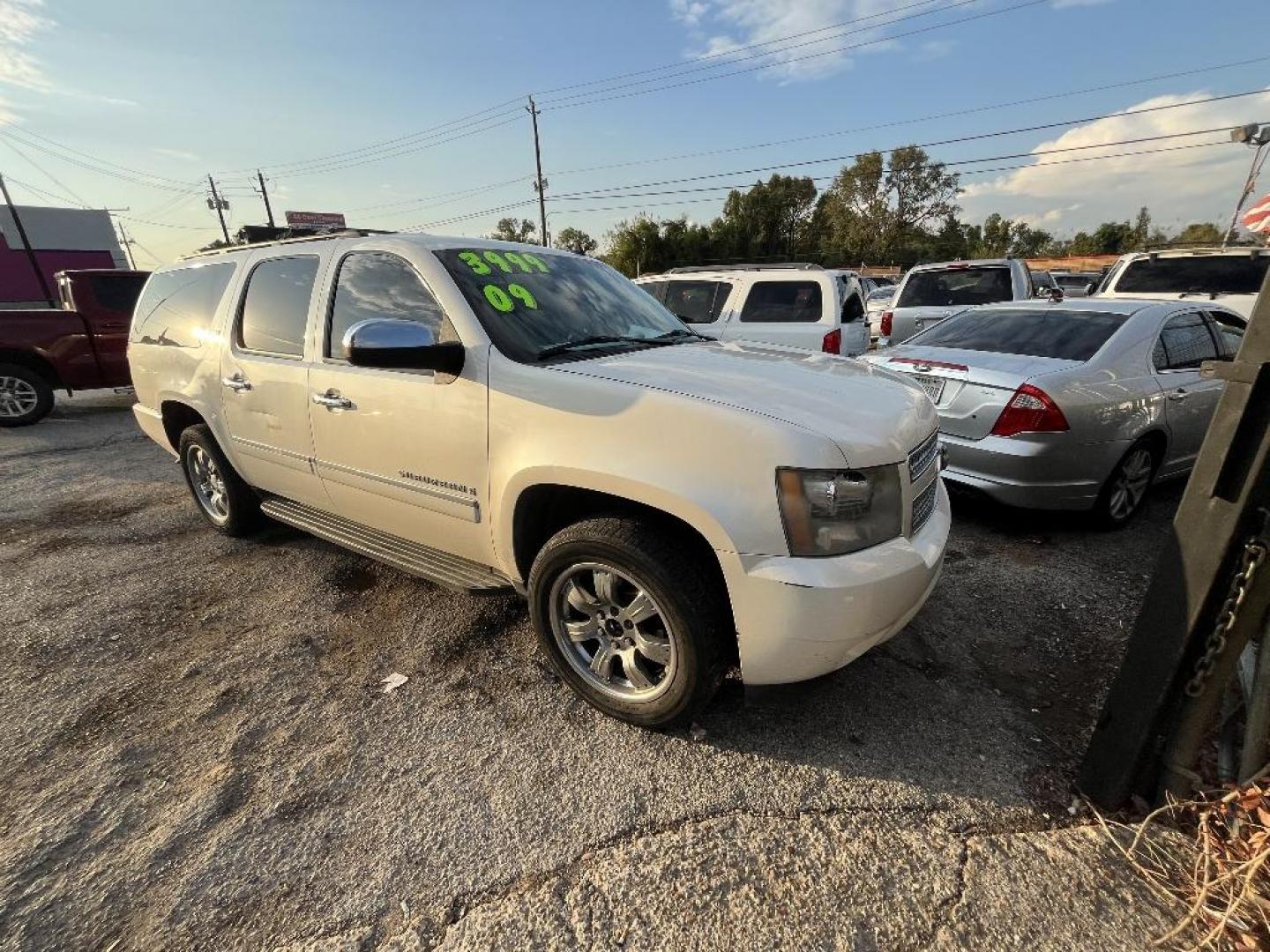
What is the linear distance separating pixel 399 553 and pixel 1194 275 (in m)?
10.0

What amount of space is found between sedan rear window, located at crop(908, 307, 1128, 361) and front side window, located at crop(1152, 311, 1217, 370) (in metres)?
0.38

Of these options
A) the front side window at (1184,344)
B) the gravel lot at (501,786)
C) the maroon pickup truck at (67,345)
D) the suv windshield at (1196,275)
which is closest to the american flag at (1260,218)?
the suv windshield at (1196,275)

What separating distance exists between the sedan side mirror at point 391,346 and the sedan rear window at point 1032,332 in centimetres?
401

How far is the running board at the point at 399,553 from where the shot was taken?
2.65 meters

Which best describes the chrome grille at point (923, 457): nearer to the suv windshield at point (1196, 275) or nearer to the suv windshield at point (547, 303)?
the suv windshield at point (547, 303)

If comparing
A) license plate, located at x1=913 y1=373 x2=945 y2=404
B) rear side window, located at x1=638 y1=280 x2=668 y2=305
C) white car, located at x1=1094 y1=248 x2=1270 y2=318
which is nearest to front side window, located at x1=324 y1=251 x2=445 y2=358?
license plate, located at x1=913 y1=373 x2=945 y2=404

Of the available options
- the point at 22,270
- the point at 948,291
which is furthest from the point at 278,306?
the point at 22,270

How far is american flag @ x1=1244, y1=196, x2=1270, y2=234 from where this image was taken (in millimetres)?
9898

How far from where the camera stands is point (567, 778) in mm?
2176

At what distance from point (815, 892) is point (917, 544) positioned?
1157 millimetres

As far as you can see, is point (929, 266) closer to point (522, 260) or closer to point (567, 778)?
point (522, 260)

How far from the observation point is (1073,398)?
12.5ft

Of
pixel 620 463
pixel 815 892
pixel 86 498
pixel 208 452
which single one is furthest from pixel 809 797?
pixel 86 498

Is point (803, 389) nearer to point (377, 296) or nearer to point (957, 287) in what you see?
point (377, 296)
